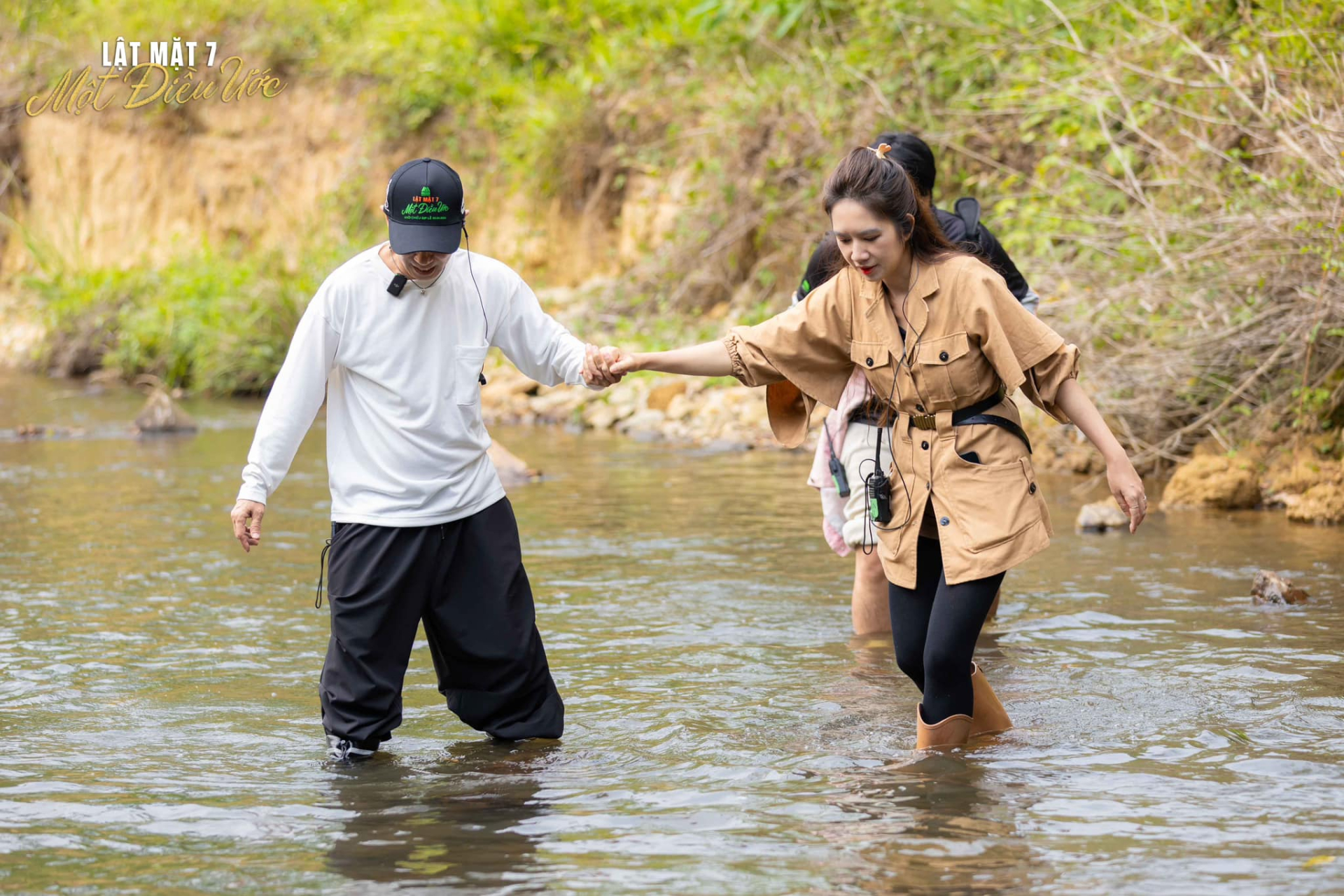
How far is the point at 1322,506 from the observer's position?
28.4 ft

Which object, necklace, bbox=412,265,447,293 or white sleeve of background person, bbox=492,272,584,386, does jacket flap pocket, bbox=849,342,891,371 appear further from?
necklace, bbox=412,265,447,293

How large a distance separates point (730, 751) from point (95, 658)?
2862 mm

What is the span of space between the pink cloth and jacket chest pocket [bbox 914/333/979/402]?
1.11 meters

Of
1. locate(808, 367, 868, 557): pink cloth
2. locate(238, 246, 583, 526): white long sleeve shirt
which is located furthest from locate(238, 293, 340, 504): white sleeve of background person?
locate(808, 367, 868, 557): pink cloth

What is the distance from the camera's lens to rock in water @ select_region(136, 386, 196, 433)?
14719 mm

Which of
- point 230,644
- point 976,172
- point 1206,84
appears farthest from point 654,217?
point 230,644

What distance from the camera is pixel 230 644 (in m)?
6.46

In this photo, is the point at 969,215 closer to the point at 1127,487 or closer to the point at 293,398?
the point at 1127,487

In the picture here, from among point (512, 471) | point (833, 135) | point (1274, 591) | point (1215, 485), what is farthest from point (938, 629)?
point (833, 135)

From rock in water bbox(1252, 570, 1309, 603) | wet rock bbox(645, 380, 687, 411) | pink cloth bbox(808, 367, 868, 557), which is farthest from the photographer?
wet rock bbox(645, 380, 687, 411)

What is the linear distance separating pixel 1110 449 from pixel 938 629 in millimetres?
671

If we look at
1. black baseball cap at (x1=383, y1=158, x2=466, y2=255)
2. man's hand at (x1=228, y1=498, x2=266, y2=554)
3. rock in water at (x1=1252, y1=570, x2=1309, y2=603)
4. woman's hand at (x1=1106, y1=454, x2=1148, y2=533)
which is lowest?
rock in water at (x1=1252, y1=570, x2=1309, y2=603)

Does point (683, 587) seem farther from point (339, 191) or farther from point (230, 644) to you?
point (339, 191)

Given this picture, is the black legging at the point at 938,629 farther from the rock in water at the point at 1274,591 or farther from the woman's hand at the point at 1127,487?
the rock in water at the point at 1274,591
